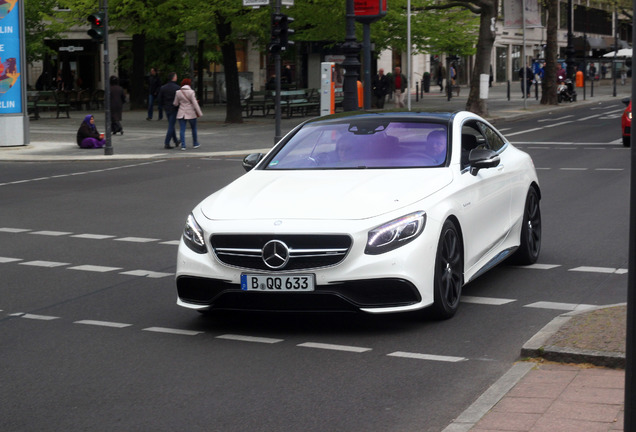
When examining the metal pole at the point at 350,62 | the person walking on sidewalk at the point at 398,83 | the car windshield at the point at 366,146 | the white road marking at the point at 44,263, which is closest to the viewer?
the car windshield at the point at 366,146

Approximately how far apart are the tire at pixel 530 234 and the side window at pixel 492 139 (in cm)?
52

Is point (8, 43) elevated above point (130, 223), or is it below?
above

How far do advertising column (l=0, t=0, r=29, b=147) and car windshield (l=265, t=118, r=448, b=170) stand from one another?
21.3 m

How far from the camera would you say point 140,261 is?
11031 mm

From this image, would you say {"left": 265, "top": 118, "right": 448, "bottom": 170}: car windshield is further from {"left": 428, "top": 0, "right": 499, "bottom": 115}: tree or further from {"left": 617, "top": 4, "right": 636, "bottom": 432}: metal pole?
{"left": 428, "top": 0, "right": 499, "bottom": 115}: tree

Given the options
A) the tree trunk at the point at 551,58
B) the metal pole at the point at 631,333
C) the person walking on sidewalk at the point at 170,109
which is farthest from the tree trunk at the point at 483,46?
the metal pole at the point at 631,333

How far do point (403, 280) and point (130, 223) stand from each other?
7.27 m

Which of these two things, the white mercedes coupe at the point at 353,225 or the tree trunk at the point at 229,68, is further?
the tree trunk at the point at 229,68

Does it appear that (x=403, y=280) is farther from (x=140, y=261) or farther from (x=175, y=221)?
(x=175, y=221)

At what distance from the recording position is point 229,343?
7.46 m

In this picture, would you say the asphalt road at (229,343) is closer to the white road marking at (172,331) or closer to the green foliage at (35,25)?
the white road marking at (172,331)

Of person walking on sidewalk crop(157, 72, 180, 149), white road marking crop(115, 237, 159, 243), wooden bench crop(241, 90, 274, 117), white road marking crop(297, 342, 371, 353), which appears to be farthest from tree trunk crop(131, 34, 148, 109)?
white road marking crop(297, 342, 371, 353)

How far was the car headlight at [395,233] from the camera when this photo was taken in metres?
7.40

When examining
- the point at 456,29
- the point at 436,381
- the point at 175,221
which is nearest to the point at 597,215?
the point at 175,221
